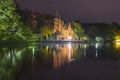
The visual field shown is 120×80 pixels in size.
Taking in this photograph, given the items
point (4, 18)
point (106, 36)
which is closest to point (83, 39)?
point (106, 36)

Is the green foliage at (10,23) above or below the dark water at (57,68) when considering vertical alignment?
above

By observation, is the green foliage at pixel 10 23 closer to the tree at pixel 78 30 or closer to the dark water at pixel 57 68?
the dark water at pixel 57 68

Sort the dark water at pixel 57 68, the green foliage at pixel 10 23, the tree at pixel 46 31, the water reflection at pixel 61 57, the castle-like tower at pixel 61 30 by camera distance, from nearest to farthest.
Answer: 1. the dark water at pixel 57 68
2. the water reflection at pixel 61 57
3. the green foliage at pixel 10 23
4. the tree at pixel 46 31
5. the castle-like tower at pixel 61 30

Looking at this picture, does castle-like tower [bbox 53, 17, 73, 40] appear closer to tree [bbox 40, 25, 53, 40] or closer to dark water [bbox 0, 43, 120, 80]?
tree [bbox 40, 25, 53, 40]

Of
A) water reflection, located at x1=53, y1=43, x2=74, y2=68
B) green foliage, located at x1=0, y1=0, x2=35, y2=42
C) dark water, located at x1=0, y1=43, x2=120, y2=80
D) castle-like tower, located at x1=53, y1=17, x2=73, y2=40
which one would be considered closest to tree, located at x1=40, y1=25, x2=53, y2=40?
castle-like tower, located at x1=53, y1=17, x2=73, y2=40

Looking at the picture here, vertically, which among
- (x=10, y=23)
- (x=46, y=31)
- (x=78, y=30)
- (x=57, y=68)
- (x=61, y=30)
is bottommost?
(x=57, y=68)

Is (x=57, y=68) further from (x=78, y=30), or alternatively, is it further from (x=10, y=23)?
(x=78, y=30)

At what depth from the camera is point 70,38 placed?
153500 mm

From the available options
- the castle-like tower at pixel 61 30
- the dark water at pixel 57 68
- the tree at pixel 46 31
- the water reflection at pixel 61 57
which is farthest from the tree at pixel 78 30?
the dark water at pixel 57 68

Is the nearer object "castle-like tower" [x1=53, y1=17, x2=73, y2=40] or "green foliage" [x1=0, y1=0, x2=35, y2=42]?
"green foliage" [x1=0, y1=0, x2=35, y2=42]

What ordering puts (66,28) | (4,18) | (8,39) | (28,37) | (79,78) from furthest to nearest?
(66,28), (28,37), (8,39), (4,18), (79,78)

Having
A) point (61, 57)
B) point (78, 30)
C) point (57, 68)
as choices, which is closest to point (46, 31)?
point (78, 30)

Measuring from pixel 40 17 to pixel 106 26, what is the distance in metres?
61.0

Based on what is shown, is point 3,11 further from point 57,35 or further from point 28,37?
point 57,35
